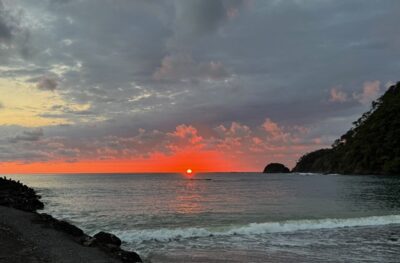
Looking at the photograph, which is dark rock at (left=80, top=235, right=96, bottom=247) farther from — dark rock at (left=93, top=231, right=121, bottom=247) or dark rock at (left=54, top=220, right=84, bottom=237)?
dark rock at (left=54, top=220, right=84, bottom=237)

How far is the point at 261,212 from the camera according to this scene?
39469 mm

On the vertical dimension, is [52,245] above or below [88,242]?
above

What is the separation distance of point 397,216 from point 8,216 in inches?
1140

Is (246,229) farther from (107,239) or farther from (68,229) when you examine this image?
(68,229)

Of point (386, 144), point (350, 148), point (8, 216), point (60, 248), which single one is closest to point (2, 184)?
point (8, 216)

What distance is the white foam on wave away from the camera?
25219 mm

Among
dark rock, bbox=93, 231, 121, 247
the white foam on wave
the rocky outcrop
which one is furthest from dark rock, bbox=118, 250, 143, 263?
the rocky outcrop

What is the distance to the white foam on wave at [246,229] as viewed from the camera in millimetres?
25219

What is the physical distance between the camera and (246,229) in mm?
27297

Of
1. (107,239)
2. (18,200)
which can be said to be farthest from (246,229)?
(18,200)

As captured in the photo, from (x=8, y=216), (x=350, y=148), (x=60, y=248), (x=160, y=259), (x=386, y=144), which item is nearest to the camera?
(x=60, y=248)

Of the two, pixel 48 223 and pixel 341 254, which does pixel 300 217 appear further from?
pixel 48 223

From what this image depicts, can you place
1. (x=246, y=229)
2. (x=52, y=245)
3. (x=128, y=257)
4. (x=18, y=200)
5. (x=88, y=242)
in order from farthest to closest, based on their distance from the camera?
1. (x=18, y=200)
2. (x=246, y=229)
3. (x=88, y=242)
4. (x=52, y=245)
5. (x=128, y=257)

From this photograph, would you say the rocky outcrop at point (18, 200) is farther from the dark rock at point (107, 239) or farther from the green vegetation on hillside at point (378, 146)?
the green vegetation on hillside at point (378, 146)
